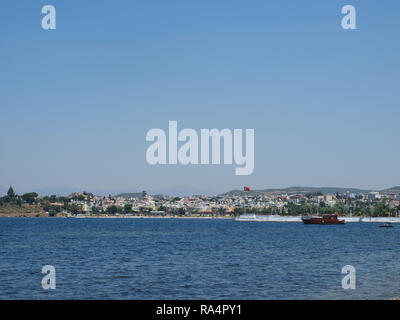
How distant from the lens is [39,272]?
50.9 metres

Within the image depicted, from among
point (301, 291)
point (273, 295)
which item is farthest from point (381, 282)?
point (273, 295)

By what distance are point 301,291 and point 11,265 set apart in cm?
3466

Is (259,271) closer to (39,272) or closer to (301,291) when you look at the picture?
(301,291)

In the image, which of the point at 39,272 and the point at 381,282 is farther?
the point at 39,272

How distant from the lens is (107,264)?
57219 millimetres
